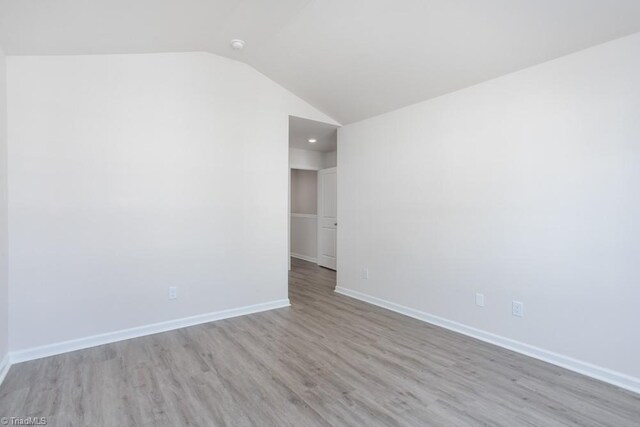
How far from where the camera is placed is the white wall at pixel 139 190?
2623 mm

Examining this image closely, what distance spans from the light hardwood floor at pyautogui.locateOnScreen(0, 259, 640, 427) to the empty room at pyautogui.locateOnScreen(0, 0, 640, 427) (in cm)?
2

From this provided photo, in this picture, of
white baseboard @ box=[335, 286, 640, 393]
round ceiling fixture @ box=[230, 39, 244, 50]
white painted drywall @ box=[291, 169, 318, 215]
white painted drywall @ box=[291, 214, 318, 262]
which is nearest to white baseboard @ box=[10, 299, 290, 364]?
white baseboard @ box=[335, 286, 640, 393]

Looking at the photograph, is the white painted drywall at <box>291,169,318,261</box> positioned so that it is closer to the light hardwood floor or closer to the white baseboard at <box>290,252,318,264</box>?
the white baseboard at <box>290,252,318,264</box>

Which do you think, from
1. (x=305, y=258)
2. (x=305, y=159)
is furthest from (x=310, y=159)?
(x=305, y=258)

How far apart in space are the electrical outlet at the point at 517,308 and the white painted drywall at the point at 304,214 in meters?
4.56

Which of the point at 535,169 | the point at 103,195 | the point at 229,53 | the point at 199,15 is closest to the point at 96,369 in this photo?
the point at 103,195

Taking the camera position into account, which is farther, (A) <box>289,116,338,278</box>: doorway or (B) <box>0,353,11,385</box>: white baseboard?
(A) <box>289,116,338,278</box>: doorway

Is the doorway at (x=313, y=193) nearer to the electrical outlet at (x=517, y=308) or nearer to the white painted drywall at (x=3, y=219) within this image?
the white painted drywall at (x=3, y=219)

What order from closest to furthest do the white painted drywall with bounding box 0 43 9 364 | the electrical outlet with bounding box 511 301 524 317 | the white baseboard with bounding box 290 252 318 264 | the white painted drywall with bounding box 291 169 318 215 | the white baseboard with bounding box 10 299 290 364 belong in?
the white painted drywall with bounding box 0 43 9 364 < the white baseboard with bounding box 10 299 290 364 < the electrical outlet with bounding box 511 301 524 317 < the white baseboard with bounding box 290 252 318 264 < the white painted drywall with bounding box 291 169 318 215

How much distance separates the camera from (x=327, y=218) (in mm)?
6438

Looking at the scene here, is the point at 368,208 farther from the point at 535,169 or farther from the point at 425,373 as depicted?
the point at 425,373

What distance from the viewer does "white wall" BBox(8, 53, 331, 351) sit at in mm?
2623

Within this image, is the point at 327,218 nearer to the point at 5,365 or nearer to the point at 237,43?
the point at 237,43

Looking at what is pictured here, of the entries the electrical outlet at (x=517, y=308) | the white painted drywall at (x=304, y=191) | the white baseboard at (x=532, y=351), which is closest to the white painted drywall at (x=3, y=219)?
the white baseboard at (x=532, y=351)
